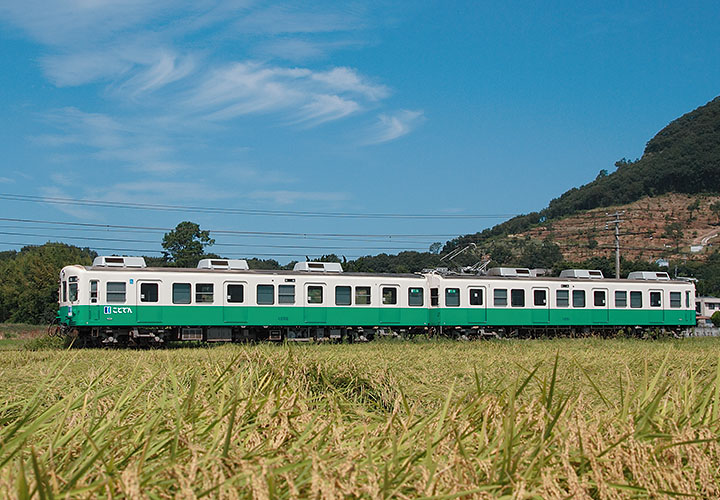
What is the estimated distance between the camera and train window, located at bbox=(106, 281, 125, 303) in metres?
23.1

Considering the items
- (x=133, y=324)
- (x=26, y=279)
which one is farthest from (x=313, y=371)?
(x=26, y=279)

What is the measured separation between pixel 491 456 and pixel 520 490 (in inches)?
18.7

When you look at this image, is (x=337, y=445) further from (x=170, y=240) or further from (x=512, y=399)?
(x=170, y=240)

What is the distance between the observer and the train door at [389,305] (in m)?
26.8

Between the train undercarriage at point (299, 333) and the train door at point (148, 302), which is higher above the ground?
the train door at point (148, 302)

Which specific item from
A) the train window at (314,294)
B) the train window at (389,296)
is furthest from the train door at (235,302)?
the train window at (389,296)

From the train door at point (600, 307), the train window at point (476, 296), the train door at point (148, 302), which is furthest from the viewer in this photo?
the train door at point (600, 307)

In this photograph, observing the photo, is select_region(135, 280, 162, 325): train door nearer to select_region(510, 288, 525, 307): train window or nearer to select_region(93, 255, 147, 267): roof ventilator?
select_region(93, 255, 147, 267): roof ventilator

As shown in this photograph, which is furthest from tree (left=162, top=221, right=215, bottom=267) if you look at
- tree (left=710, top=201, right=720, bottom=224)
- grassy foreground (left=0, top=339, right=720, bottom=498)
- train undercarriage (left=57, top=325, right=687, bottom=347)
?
tree (left=710, top=201, right=720, bottom=224)

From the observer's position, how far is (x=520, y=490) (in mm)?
Answer: 2684

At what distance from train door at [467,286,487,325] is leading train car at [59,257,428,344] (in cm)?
193

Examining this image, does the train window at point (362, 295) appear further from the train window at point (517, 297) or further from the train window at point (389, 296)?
the train window at point (517, 297)

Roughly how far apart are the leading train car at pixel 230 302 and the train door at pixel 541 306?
4.86 metres

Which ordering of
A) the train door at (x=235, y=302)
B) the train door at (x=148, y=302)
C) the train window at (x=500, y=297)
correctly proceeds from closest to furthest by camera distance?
the train door at (x=148, y=302)
the train door at (x=235, y=302)
the train window at (x=500, y=297)
